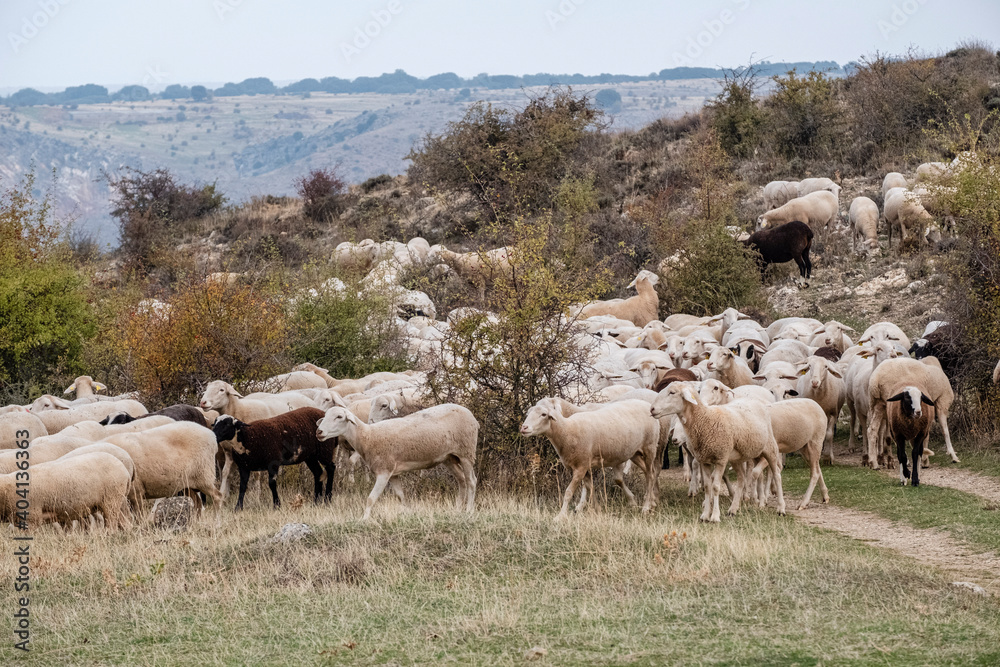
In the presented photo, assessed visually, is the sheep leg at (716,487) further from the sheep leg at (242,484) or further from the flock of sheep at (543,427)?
the sheep leg at (242,484)

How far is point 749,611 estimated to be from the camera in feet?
25.2

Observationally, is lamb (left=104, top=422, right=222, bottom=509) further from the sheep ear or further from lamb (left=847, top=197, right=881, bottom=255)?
lamb (left=847, top=197, right=881, bottom=255)

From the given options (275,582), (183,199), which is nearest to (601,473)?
(275,582)

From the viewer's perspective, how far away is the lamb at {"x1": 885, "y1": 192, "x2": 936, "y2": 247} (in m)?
23.7

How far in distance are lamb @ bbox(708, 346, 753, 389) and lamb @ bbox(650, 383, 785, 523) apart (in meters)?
3.24

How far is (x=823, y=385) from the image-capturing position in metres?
14.4

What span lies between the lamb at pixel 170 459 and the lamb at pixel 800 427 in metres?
5.86

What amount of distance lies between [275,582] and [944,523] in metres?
6.89

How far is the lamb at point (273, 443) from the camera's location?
40.8 feet

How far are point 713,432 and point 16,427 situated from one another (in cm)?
881

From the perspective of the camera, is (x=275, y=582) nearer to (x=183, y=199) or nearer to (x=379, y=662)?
(x=379, y=662)

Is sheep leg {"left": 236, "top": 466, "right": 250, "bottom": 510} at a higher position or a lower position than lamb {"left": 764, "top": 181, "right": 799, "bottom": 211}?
lower

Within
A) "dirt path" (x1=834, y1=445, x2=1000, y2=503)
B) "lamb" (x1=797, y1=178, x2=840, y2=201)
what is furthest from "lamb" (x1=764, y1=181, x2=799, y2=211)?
"dirt path" (x1=834, y1=445, x2=1000, y2=503)

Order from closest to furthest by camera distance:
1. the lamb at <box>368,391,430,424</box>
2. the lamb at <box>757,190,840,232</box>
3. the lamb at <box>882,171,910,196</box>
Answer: the lamb at <box>368,391,430,424</box>
the lamb at <box>757,190,840,232</box>
the lamb at <box>882,171,910,196</box>
